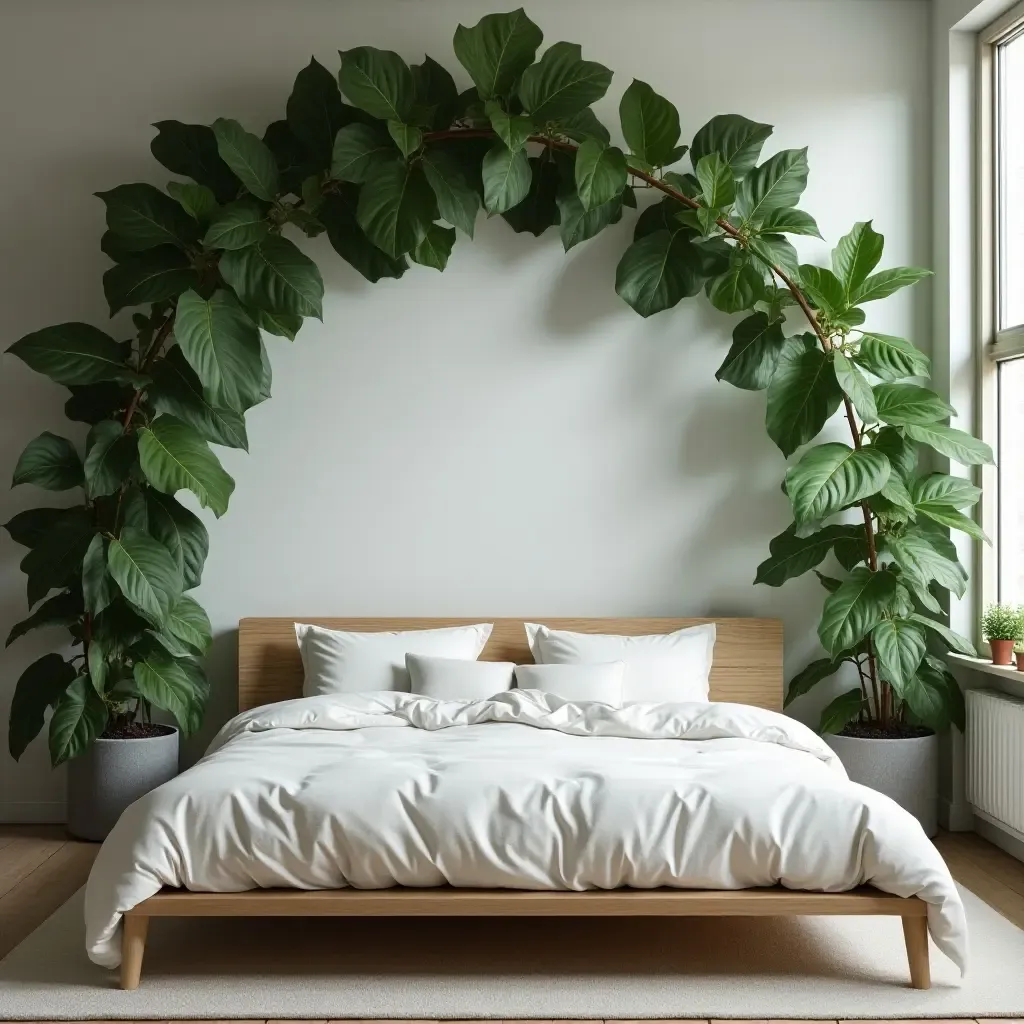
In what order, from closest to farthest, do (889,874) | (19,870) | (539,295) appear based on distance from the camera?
(889,874), (19,870), (539,295)

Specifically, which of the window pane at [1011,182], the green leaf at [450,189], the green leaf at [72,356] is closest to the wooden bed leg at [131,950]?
the green leaf at [72,356]

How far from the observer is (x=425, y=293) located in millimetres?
4613

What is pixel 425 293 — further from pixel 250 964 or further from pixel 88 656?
pixel 250 964

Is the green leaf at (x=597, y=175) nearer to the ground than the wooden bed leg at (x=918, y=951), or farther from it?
farther from it

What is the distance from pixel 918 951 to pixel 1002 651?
157 centimetres

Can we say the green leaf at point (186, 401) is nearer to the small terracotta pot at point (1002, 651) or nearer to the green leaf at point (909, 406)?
the green leaf at point (909, 406)

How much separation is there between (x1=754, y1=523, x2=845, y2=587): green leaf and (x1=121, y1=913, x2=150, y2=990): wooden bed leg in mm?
2481

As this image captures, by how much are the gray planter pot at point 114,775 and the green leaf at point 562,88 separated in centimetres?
262

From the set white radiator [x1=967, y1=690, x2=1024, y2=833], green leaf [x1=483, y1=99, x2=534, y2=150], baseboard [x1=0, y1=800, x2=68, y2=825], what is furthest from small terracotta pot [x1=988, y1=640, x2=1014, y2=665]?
baseboard [x1=0, y1=800, x2=68, y2=825]

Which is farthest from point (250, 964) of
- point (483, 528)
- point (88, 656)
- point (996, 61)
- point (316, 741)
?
point (996, 61)

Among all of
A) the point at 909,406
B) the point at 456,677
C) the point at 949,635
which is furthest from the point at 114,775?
the point at 909,406

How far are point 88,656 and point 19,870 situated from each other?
0.73 metres

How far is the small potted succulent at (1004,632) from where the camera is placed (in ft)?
13.4

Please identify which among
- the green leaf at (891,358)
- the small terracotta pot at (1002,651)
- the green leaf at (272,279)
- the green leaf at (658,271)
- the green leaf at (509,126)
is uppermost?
the green leaf at (509,126)
